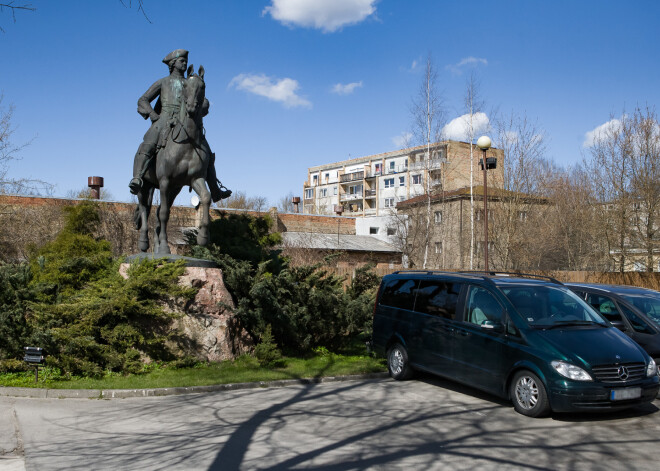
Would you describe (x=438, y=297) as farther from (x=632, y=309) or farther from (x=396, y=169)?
(x=396, y=169)

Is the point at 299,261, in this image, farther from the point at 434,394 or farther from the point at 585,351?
the point at 585,351

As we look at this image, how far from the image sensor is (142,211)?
1284cm

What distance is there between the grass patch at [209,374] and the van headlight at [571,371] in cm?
428

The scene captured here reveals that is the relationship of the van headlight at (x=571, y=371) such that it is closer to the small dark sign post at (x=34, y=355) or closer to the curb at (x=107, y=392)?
the curb at (x=107, y=392)

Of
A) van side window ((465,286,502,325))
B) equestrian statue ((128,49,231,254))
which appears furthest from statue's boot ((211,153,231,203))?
van side window ((465,286,502,325))

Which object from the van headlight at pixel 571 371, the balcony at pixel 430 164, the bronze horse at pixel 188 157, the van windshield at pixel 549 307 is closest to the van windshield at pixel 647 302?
the van windshield at pixel 549 307

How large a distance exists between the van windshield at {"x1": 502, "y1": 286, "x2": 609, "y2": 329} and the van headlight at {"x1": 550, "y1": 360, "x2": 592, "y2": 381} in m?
0.77

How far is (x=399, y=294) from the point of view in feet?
36.1

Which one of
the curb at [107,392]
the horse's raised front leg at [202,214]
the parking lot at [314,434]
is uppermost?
the horse's raised front leg at [202,214]

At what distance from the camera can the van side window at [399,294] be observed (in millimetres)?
10637

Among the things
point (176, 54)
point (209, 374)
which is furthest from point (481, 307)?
point (176, 54)

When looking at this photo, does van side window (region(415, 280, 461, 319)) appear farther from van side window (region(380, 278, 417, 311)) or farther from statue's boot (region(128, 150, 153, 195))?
statue's boot (region(128, 150, 153, 195))

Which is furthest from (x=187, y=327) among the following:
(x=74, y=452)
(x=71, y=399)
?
(x=74, y=452)

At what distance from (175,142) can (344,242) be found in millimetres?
39352
